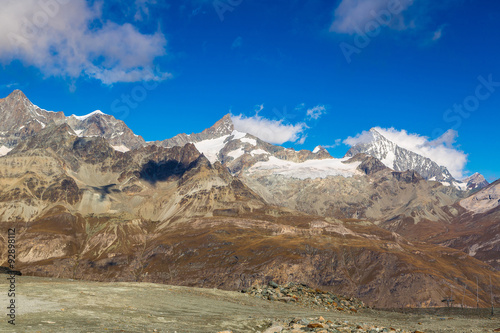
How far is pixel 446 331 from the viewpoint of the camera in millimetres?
51562

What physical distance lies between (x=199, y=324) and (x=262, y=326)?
7.16 m

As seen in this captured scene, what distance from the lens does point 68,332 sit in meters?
30.0

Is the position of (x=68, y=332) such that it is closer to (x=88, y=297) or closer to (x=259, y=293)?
(x=88, y=297)

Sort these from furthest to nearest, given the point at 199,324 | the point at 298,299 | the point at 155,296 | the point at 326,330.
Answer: the point at 298,299
the point at 155,296
the point at 199,324
the point at 326,330

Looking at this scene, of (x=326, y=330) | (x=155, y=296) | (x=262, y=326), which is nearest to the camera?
(x=326, y=330)

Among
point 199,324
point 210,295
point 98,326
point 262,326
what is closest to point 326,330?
point 262,326

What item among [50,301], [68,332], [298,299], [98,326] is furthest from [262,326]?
[298,299]

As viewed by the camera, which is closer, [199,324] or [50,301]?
[199,324]

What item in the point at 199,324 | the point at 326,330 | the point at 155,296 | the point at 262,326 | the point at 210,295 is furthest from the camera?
the point at 210,295

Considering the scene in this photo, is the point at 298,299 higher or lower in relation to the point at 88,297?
lower

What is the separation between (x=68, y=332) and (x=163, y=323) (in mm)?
10168

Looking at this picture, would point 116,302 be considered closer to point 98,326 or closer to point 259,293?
point 98,326

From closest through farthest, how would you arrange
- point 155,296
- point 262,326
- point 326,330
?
point 326,330 → point 262,326 → point 155,296

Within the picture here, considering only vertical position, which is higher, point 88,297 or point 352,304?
point 88,297
